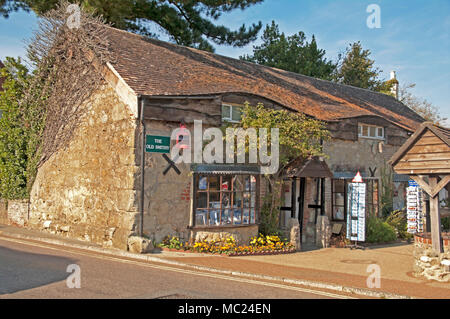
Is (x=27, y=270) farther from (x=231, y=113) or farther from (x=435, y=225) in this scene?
(x=435, y=225)

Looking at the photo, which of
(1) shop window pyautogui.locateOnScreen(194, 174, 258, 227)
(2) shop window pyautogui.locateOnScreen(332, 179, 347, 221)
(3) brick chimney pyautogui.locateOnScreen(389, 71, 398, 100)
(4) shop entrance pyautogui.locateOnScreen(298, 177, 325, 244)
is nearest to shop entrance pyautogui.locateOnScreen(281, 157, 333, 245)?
(4) shop entrance pyautogui.locateOnScreen(298, 177, 325, 244)

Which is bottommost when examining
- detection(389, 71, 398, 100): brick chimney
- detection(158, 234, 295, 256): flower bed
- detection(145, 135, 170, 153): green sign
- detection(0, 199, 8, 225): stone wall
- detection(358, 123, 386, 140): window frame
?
detection(158, 234, 295, 256): flower bed

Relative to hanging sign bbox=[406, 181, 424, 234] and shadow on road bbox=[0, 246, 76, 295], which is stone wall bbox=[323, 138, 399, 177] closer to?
hanging sign bbox=[406, 181, 424, 234]

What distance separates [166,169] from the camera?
12.4 m

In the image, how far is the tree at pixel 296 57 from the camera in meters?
34.2

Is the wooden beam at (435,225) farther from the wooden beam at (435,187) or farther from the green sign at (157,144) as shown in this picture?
the green sign at (157,144)

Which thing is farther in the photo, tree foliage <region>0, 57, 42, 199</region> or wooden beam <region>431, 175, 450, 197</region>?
tree foliage <region>0, 57, 42, 199</region>

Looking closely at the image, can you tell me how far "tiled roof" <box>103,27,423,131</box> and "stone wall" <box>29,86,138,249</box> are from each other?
130 cm

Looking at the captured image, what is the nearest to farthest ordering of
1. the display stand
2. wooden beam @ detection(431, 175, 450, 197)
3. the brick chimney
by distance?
wooden beam @ detection(431, 175, 450, 197) < the display stand < the brick chimney

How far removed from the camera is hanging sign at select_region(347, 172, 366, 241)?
14.5 metres

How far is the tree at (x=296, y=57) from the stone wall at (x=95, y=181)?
2250 cm

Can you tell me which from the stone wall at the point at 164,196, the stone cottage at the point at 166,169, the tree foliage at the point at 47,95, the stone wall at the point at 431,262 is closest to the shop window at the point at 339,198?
the stone cottage at the point at 166,169

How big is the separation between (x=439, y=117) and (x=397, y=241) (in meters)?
30.9

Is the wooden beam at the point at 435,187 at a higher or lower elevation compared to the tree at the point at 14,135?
lower
